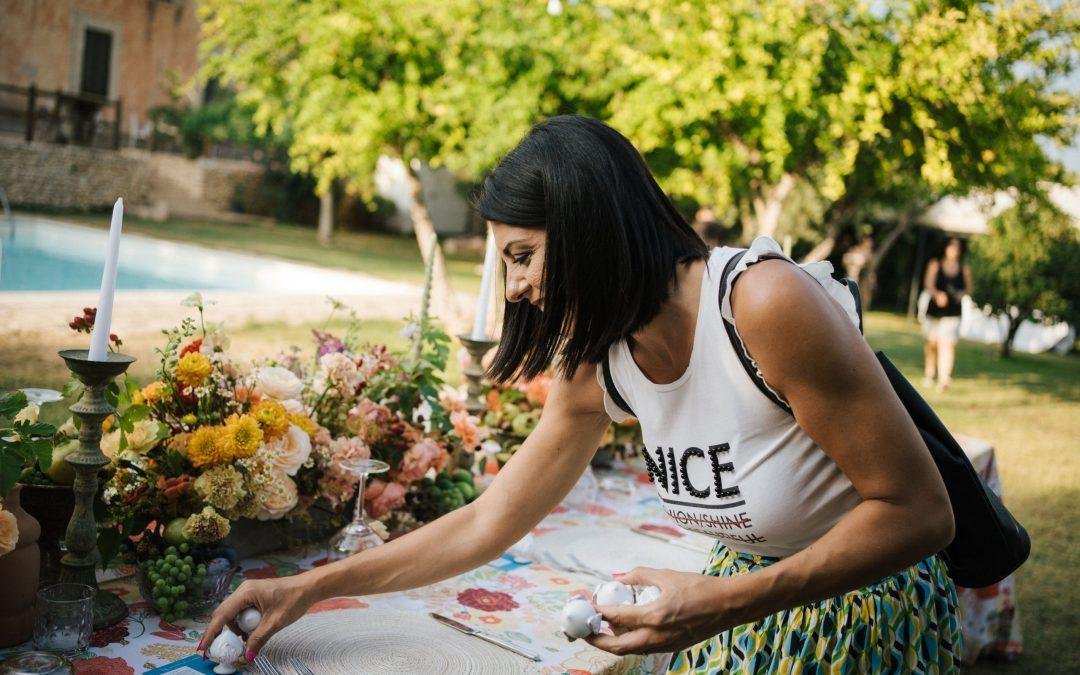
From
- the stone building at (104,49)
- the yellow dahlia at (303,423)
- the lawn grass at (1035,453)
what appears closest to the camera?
the yellow dahlia at (303,423)

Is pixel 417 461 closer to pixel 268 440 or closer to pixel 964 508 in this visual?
pixel 268 440

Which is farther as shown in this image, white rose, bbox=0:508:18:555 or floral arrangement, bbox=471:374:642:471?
floral arrangement, bbox=471:374:642:471

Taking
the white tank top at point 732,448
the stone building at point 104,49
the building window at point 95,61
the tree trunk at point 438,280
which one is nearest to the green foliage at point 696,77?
the tree trunk at point 438,280

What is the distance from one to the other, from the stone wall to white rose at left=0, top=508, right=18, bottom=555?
15.4 metres

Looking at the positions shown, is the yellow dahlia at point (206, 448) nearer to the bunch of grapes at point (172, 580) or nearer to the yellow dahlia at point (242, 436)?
the yellow dahlia at point (242, 436)

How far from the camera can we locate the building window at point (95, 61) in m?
23.9

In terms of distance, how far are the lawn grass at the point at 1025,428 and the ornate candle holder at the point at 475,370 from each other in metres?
0.55

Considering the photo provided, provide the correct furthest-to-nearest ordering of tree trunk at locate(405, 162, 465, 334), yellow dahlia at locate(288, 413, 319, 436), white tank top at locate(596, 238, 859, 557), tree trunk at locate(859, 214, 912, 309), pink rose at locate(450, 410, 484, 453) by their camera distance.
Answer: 1. tree trunk at locate(859, 214, 912, 309)
2. tree trunk at locate(405, 162, 465, 334)
3. pink rose at locate(450, 410, 484, 453)
4. yellow dahlia at locate(288, 413, 319, 436)
5. white tank top at locate(596, 238, 859, 557)

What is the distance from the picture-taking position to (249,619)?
1.39 meters

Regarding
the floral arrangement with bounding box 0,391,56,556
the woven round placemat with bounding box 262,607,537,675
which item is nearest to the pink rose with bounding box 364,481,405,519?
the woven round placemat with bounding box 262,607,537,675

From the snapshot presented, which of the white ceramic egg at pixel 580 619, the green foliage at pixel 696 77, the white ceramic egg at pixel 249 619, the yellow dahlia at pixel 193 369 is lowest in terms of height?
the white ceramic egg at pixel 249 619

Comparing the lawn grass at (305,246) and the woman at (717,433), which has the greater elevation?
the woman at (717,433)

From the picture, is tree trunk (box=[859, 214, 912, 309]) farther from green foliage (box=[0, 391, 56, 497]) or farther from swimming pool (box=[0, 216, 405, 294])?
green foliage (box=[0, 391, 56, 497])

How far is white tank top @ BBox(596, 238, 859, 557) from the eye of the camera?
1290 millimetres
